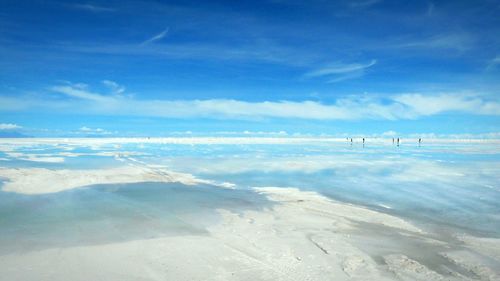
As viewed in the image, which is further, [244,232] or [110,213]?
[110,213]

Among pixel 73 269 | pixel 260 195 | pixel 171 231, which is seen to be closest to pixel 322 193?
pixel 260 195

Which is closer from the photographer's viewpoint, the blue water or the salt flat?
the salt flat

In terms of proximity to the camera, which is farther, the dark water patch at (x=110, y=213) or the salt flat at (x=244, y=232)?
the dark water patch at (x=110, y=213)

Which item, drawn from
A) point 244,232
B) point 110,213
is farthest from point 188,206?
point 244,232

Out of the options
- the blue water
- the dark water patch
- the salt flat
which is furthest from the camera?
the blue water

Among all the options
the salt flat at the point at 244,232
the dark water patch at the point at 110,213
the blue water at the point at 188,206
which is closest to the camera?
the salt flat at the point at 244,232

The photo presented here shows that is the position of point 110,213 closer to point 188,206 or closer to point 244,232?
point 188,206

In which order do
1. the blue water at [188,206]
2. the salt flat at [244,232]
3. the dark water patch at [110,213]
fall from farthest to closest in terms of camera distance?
the blue water at [188,206], the dark water patch at [110,213], the salt flat at [244,232]

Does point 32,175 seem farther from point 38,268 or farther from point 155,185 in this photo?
point 38,268

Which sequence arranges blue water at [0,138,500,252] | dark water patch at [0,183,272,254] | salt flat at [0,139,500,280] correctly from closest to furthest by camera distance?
salt flat at [0,139,500,280] < dark water patch at [0,183,272,254] < blue water at [0,138,500,252]
